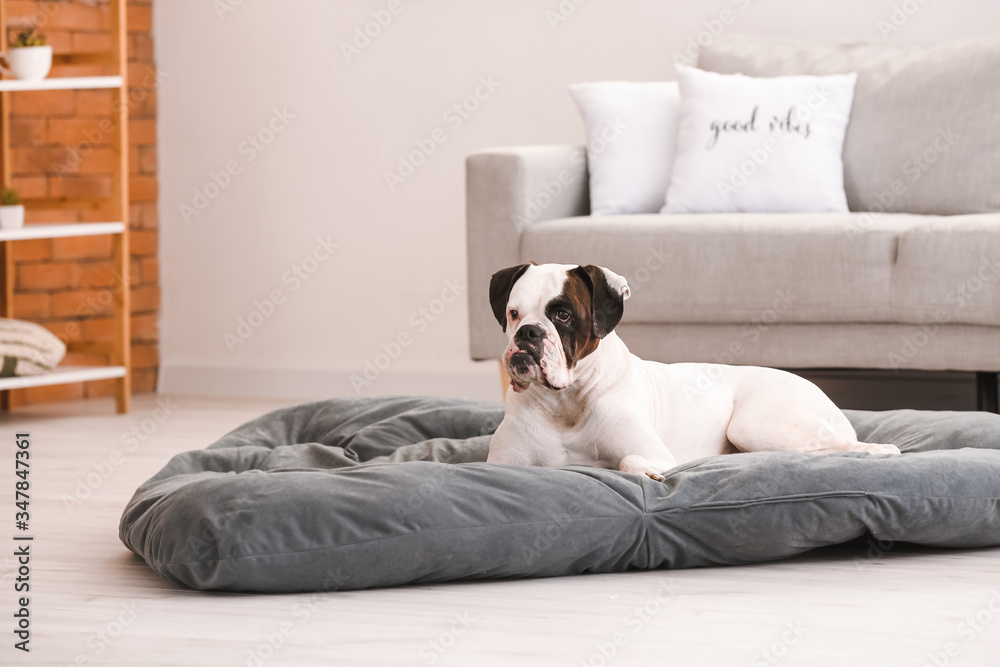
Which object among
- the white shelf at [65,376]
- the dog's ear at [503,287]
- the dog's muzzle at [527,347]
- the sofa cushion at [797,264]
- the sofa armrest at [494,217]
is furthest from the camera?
the white shelf at [65,376]

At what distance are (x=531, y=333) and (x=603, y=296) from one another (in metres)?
0.15

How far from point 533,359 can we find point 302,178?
2784 mm

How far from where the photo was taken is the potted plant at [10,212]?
3.83 m

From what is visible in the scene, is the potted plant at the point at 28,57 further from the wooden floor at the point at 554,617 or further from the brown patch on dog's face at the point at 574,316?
the brown patch on dog's face at the point at 574,316

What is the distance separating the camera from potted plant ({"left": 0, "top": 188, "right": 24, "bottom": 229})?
3834mm

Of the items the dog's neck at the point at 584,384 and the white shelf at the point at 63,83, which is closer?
the dog's neck at the point at 584,384

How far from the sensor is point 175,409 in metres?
4.19

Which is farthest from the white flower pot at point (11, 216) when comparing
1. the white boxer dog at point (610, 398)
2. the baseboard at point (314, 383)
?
the white boxer dog at point (610, 398)

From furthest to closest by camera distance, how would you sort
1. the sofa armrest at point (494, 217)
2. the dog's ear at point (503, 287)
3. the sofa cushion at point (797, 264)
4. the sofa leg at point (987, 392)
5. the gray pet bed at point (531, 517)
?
the sofa armrest at point (494, 217) < the sofa leg at point (987, 392) < the sofa cushion at point (797, 264) < the dog's ear at point (503, 287) < the gray pet bed at point (531, 517)

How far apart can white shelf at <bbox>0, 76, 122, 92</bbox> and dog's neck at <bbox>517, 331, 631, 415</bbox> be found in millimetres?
2485

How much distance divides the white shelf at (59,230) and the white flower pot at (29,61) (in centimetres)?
48

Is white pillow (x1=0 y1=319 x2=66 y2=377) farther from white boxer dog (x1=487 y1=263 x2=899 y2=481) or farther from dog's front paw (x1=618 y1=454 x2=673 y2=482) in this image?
dog's front paw (x1=618 y1=454 x2=673 y2=482)

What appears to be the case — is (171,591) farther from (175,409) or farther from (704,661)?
(175,409)

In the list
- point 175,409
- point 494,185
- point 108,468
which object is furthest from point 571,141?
point 108,468
